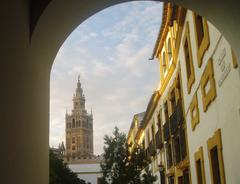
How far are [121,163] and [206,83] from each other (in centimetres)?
944

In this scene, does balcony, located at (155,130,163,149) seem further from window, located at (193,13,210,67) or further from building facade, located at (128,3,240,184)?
window, located at (193,13,210,67)

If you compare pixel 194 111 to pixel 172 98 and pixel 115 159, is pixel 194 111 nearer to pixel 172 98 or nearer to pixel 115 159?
pixel 172 98

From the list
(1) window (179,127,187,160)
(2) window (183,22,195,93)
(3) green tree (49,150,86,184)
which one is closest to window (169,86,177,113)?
(1) window (179,127,187,160)

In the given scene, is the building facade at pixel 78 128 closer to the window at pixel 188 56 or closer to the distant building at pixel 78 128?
the distant building at pixel 78 128

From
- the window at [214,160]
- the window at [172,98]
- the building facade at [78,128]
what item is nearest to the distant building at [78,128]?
the building facade at [78,128]

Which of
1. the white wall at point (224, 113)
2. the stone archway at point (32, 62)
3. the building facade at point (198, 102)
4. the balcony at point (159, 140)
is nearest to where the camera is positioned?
the stone archway at point (32, 62)

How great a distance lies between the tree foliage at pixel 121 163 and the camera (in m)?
18.1

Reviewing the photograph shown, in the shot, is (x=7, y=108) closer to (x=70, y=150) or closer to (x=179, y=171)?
(x=179, y=171)

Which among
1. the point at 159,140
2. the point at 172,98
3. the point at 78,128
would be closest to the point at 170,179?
the point at 159,140

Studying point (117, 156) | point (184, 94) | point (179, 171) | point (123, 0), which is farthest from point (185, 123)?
point (123, 0)

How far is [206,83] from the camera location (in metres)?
10.1

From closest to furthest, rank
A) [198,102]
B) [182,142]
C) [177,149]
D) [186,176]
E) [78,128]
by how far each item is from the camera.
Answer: [198,102], [186,176], [182,142], [177,149], [78,128]

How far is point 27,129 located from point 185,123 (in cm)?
1102

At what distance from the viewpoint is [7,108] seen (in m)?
3.33
